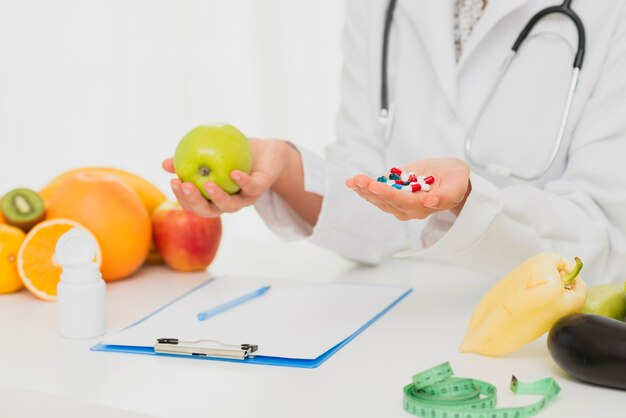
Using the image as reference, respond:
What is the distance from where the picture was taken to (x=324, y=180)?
120cm

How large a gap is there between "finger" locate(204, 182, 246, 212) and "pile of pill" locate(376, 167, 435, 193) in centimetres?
21

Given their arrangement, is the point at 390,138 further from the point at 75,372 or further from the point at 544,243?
the point at 75,372

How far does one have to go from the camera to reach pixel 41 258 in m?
1.07

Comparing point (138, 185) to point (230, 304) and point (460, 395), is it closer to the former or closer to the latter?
point (230, 304)

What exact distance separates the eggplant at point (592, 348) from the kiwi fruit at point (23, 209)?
716 millimetres

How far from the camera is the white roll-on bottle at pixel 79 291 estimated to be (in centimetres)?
91

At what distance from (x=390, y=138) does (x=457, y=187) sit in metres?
0.52

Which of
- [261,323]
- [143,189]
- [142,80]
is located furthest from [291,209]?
[142,80]

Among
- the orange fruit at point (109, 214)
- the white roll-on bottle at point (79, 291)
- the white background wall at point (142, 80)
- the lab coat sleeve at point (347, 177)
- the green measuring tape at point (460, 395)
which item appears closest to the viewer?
the green measuring tape at point (460, 395)

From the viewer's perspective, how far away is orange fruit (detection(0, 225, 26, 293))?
108cm

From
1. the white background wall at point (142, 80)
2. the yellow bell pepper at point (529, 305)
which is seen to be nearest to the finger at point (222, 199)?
the yellow bell pepper at point (529, 305)

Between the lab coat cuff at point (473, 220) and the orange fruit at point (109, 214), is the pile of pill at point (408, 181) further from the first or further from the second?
the orange fruit at point (109, 214)

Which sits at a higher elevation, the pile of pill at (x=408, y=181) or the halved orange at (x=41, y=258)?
the pile of pill at (x=408, y=181)

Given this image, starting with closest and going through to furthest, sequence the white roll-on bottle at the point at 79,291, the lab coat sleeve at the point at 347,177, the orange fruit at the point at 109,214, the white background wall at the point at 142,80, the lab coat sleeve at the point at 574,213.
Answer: the white roll-on bottle at the point at 79,291 < the lab coat sleeve at the point at 574,213 < the orange fruit at the point at 109,214 < the lab coat sleeve at the point at 347,177 < the white background wall at the point at 142,80
